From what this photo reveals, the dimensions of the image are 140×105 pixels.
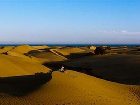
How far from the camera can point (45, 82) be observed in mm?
21828

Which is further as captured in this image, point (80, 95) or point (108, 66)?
point (108, 66)

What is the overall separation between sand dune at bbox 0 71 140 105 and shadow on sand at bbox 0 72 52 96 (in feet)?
1.82

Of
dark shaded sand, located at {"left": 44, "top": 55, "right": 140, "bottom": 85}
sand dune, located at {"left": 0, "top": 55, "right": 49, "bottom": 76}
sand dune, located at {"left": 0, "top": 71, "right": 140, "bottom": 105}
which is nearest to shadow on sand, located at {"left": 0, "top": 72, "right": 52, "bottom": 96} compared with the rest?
sand dune, located at {"left": 0, "top": 71, "right": 140, "bottom": 105}

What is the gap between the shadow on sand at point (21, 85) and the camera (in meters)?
20.6

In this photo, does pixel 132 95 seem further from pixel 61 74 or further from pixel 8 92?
pixel 8 92

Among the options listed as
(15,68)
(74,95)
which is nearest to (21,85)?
(74,95)

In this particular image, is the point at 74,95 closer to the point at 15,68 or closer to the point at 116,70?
the point at 15,68

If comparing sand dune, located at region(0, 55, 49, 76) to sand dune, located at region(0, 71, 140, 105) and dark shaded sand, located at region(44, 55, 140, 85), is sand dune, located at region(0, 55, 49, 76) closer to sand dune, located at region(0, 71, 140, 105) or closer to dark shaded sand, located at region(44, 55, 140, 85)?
dark shaded sand, located at region(44, 55, 140, 85)

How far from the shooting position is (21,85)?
21797mm

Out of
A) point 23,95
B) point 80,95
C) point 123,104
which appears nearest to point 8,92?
point 23,95

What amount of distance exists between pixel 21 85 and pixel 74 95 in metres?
3.70

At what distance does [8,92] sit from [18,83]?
1978 mm

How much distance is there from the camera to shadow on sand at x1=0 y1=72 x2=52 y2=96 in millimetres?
20578

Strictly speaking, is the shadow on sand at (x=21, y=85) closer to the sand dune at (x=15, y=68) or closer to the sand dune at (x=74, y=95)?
the sand dune at (x=74, y=95)
